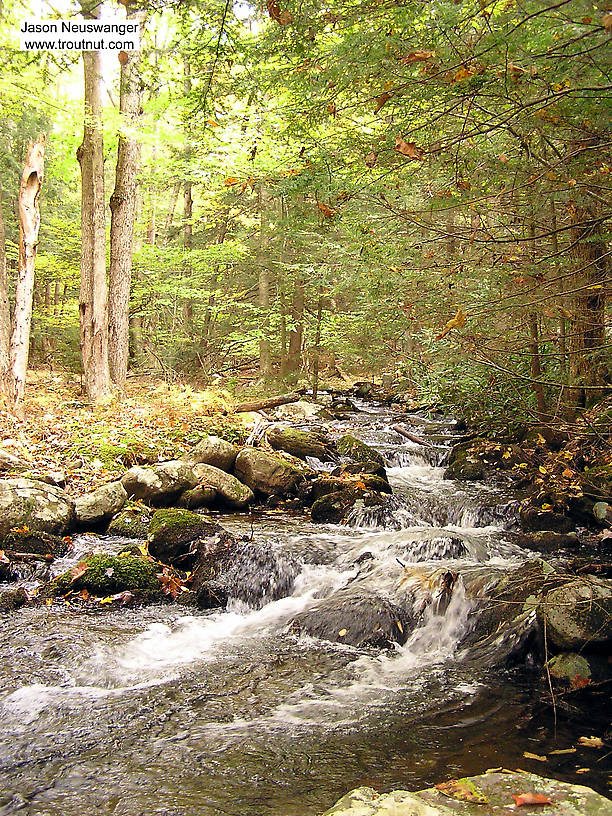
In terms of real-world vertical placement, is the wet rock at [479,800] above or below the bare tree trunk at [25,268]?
below

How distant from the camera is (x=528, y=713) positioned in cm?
435

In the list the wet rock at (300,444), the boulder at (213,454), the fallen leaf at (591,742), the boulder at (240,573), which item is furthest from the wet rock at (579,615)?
the wet rock at (300,444)

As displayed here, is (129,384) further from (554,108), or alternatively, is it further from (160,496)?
(554,108)

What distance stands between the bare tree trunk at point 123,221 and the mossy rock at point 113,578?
811cm

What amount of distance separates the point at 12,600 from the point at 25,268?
23.8ft

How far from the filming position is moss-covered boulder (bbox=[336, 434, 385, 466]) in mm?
11078

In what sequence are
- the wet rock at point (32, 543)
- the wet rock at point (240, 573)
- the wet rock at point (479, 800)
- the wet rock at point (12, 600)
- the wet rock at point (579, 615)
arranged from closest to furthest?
the wet rock at point (479, 800), the wet rock at point (579, 615), the wet rock at point (12, 600), the wet rock at point (240, 573), the wet rock at point (32, 543)

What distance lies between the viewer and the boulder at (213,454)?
1002 centimetres

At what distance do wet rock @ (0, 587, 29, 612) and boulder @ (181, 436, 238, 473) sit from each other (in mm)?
4014

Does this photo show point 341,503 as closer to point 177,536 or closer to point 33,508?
point 177,536

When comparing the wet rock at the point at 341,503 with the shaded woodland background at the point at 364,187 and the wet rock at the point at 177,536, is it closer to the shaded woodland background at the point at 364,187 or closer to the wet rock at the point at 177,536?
the wet rock at the point at 177,536

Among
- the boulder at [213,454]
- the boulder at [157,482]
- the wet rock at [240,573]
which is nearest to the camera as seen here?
the wet rock at [240,573]

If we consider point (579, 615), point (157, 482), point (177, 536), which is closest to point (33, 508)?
point (177, 536)

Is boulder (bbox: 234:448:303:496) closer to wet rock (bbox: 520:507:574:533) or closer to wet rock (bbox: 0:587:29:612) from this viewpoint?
wet rock (bbox: 520:507:574:533)
